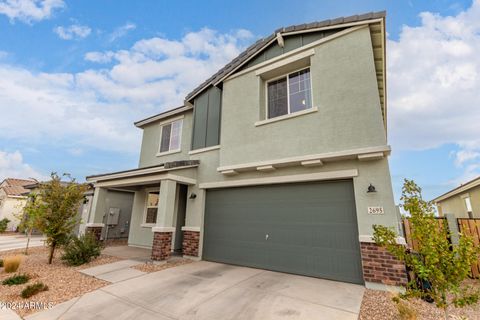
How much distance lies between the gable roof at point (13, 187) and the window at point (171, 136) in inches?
768


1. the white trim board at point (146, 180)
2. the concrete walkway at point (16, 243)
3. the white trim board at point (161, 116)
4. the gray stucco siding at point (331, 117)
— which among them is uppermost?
the white trim board at point (161, 116)

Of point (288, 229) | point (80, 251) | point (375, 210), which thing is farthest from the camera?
point (80, 251)

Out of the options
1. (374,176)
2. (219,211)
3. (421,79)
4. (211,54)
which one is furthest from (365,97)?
(211,54)

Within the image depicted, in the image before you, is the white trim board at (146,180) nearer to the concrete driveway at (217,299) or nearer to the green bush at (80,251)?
the green bush at (80,251)

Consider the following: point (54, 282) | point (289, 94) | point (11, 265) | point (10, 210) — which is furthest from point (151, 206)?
point (10, 210)

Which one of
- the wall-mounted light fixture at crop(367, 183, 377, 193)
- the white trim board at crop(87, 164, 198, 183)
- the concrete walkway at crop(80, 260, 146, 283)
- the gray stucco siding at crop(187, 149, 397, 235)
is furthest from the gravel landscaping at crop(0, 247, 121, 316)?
the wall-mounted light fixture at crop(367, 183, 377, 193)

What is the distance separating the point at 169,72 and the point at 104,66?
14.1ft

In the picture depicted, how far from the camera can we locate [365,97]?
5.93 meters

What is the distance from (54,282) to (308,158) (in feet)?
25.4

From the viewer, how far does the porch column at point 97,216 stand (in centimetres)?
982

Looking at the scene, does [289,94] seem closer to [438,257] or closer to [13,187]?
[438,257]

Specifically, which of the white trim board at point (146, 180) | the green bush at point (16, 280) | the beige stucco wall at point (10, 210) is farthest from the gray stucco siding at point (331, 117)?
the beige stucco wall at point (10, 210)

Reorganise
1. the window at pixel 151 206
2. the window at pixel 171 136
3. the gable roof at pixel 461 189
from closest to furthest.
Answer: the gable roof at pixel 461 189 → the window at pixel 171 136 → the window at pixel 151 206

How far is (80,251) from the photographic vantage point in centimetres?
741
